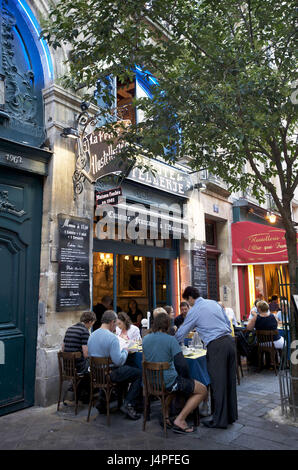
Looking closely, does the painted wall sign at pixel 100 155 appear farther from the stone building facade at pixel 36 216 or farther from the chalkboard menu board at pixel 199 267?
the chalkboard menu board at pixel 199 267

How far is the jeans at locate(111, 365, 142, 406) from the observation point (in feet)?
16.3

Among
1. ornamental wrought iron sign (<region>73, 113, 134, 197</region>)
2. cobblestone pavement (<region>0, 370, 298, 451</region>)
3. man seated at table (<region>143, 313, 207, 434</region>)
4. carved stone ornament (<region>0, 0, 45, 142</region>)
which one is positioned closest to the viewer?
cobblestone pavement (<region>0, 370, 298, 451</region>)

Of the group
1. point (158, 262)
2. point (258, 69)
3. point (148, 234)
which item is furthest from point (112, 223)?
point (258, 69)

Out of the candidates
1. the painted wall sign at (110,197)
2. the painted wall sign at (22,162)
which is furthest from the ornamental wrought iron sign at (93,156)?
the painted wall sign at (22,162)

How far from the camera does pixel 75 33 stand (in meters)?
4.85

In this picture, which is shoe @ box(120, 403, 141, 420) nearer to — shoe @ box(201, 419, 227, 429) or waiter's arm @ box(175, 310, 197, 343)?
shoe @ box(201, 419, 227, 429)

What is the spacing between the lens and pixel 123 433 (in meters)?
4.36

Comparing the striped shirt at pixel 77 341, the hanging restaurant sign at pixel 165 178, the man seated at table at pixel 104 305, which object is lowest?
the striped shirt at pixel 77 341

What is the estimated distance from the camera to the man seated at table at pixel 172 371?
14.4 ft

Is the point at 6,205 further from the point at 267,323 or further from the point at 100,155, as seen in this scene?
the point at 267,323

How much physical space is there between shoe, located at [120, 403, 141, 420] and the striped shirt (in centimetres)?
79

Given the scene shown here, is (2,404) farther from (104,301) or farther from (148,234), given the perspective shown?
(148,234)

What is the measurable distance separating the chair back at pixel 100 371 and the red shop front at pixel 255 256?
225 inches

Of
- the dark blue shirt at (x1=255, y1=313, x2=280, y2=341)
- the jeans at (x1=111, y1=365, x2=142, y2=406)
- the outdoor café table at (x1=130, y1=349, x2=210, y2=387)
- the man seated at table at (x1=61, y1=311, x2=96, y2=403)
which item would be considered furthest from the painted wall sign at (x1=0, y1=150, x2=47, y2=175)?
the dark blue shirt at (x1=255, y1=313, x2=280, y2=341)
